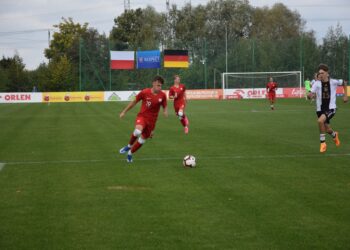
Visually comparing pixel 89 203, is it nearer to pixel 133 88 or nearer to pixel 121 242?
pixel 121 242

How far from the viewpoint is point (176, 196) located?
828 cm

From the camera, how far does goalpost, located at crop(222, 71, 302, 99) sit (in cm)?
5388

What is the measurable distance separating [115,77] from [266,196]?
4911 cm

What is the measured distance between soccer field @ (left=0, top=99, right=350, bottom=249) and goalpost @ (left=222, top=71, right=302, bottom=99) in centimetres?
3888

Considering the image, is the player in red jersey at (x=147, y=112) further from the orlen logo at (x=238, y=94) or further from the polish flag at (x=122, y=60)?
the polish flag at (x=122, y=60)

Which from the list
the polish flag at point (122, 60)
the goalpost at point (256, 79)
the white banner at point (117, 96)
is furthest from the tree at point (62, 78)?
the goalpost at point (256, 79)

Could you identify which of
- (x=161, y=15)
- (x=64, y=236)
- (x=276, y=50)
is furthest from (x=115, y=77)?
(x=64, y=236)

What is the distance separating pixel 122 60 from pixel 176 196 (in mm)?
48945

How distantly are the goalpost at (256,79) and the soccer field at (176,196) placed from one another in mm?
38879

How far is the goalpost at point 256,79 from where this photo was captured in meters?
53.9

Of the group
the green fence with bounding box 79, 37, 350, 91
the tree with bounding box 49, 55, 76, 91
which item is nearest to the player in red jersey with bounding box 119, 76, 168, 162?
the green fence with bounding box 79, 37, 350, 91

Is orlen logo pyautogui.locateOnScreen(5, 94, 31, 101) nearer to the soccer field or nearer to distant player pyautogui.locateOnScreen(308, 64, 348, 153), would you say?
the soccer field

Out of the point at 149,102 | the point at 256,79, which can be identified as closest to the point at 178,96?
the point at 149,102

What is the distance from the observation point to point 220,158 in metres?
12.4
